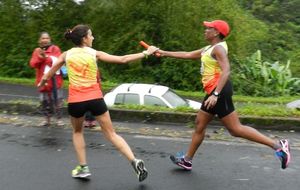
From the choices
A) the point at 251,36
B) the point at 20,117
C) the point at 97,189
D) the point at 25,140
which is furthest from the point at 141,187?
the point at 251,36

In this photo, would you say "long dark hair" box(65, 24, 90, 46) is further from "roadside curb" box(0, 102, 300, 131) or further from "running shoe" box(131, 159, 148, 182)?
"roadside curb" box(0, 102, 300, 131)

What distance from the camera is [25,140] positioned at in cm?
753

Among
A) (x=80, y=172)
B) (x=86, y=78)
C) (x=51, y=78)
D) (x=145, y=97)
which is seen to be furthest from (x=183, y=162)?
(x=145, y=97)

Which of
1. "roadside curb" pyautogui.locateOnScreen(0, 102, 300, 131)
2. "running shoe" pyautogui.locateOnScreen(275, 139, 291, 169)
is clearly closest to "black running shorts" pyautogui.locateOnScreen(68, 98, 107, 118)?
"running shoe" pyautogui.locateOnScreen(275, 139, 291, 169)

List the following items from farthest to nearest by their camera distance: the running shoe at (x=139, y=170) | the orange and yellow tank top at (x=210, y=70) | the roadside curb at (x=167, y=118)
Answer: the roadside curb at (x=167, y=118) → the orange and yellow tank top at (x=210, y=70) → the running shoe at (x=139, y=170)

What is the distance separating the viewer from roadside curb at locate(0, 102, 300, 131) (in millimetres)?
8328

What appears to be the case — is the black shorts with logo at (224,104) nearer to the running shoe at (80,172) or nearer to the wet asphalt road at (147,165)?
the wet asphalt road at (147,165)

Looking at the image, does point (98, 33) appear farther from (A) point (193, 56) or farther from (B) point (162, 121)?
(A) point (193, 56)

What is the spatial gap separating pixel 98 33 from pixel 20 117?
52.6 feet

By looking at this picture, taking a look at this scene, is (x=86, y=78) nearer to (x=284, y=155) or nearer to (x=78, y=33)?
(x=78, y=33)

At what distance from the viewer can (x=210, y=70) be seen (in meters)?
5.75

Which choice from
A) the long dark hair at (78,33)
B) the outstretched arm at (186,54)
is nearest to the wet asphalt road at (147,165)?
the outstretched arm at (186,54)

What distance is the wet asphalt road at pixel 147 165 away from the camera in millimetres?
5520

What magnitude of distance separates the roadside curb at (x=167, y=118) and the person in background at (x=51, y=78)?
0.96 m
